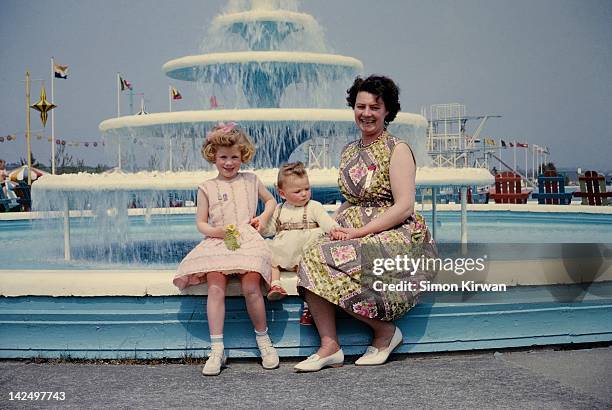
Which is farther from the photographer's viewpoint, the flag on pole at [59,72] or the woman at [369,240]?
the flag on pole at [59,72]

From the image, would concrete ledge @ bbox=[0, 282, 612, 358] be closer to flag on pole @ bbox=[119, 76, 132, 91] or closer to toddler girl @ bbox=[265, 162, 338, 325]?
toddler girl @ bbox=[265, 162, 338, 325]

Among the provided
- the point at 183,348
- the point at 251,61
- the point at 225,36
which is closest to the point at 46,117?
the point at 225,36

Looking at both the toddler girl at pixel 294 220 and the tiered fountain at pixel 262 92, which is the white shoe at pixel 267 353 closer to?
the toddler girl at pixel 294 220

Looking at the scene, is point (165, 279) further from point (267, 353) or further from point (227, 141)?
point (227, 141)

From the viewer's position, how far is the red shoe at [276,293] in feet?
11.6

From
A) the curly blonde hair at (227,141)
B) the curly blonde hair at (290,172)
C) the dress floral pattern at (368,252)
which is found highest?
the curly blonde hair at (227,141)

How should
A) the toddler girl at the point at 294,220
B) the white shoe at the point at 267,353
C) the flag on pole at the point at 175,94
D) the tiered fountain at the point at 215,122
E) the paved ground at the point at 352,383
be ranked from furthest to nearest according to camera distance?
1. the flag on pole at the point at 175,94
2. the tiered fountain at the point at 215,122
3. the toddler girl at the point at 294,220
4. the white shoe at the point at 267,353
5. the paved ground at the point at 352,383

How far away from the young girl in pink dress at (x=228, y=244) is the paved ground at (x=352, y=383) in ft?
0.69

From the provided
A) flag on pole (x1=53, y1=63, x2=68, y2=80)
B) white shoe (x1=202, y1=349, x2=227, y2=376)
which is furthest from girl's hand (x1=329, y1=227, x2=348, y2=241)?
flag on pole (x1=53, y1=63, x2=68, y2=80)

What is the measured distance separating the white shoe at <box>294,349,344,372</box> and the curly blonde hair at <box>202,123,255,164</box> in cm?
109

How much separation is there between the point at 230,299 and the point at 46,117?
17.8 meters

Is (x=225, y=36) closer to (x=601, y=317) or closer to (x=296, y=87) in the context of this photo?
(x=296, y=87)

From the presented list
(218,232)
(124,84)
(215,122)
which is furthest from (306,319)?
(124,84)

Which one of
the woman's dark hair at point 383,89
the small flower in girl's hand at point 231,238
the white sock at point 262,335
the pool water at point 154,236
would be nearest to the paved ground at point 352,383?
the white sock at point 262,335
